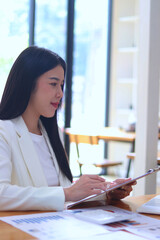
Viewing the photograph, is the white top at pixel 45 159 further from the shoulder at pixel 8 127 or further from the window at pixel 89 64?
the window at pixel 89 64

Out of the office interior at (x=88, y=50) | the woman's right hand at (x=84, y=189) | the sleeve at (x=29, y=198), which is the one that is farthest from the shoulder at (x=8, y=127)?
the office interior at (x=88, y=50)

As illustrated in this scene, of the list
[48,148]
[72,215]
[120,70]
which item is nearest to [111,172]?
[120,70]

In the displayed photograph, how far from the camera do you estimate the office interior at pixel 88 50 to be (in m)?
5.58

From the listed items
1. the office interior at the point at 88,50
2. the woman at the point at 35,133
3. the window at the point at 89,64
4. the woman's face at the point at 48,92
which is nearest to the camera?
the woman at the point at 35,133

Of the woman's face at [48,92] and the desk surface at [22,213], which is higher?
the woman's face at [48,92]

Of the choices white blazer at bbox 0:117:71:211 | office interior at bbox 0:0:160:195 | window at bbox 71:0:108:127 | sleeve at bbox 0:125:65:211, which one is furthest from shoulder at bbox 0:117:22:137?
window at bbox 71:0:108:127

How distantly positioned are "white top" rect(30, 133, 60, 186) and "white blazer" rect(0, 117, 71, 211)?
2 centimetres

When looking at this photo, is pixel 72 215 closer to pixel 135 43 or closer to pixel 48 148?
pixel 48 148

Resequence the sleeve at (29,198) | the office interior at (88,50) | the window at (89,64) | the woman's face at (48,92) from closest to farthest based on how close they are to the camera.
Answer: the sleeve at (29,198)
the woman's face at (48,92)
the office interior at (88,50)
the window at (89,64)

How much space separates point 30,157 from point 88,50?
17.0 feet

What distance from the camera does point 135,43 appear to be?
7203mm

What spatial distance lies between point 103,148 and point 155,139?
4257 mm

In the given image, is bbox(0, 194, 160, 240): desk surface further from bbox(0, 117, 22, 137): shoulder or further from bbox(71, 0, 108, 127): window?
bbox(71, 0, 108, 127): window

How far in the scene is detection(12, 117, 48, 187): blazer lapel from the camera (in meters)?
1.80
